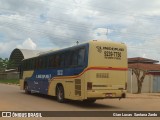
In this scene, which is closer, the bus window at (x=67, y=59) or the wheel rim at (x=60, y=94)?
the bus window at (x=67, y=59)

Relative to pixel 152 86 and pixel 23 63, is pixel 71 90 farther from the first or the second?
pixel 152 86

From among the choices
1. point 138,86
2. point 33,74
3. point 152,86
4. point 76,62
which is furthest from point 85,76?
point 152,86

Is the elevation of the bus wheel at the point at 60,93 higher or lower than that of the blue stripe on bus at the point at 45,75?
lower

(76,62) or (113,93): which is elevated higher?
(76,62)

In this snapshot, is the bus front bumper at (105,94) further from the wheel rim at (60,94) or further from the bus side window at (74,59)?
the wheel rim at (60,94)

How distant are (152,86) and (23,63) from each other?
16224 mm

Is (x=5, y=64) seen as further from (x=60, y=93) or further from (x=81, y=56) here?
(x=81, y=56)

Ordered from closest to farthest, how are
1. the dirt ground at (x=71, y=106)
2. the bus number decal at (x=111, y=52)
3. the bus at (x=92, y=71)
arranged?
1. the dirt ground at (x=71, y=106)
2. the bus at (x=92, y=71)
3. the bus number decal at (x=111, y=52)

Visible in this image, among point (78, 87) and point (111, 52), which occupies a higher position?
point (111, 52)

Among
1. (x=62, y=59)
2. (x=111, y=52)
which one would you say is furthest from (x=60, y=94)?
(x=111, y=52)

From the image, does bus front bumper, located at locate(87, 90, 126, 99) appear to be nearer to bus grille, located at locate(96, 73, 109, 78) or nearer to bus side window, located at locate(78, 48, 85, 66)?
bus grille, located at locate(96, 73, 109, 78)

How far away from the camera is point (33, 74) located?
26531mm

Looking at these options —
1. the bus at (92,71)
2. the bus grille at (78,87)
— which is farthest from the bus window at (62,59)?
the bus grille at (78,87)

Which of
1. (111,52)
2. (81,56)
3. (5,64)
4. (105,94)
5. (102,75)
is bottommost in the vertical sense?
(105,94)
